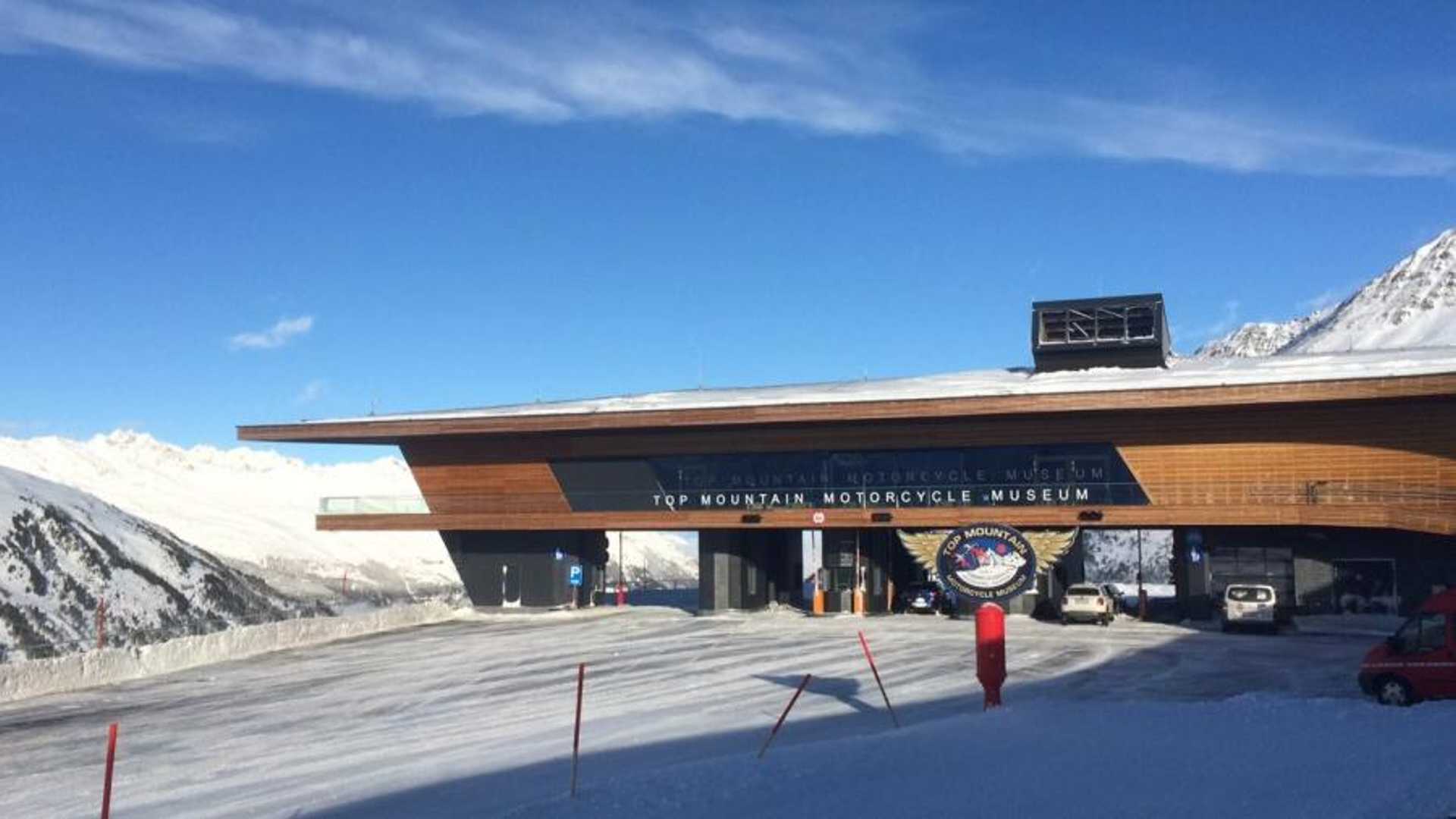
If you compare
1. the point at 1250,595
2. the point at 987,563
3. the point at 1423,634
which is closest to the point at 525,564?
the point at 1250,595

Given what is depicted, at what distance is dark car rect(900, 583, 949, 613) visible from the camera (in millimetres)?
47875

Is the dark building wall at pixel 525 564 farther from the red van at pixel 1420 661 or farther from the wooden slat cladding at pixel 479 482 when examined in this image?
the red van at pixel 1420 661

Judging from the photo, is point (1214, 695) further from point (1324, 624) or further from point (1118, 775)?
point (1324, 624)

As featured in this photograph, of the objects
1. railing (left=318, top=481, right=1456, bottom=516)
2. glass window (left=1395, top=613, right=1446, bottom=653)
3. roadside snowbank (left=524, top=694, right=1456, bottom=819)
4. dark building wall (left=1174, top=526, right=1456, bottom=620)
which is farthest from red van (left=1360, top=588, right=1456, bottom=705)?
dark building wall (left=1174, top=526, right=1456, bottom=620)

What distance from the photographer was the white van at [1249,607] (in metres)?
38.5

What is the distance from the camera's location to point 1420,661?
2058cm

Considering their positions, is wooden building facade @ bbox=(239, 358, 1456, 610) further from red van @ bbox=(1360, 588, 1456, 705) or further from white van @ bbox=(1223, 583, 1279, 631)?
red van @ bbox=(1360, 588, 1456, 705)

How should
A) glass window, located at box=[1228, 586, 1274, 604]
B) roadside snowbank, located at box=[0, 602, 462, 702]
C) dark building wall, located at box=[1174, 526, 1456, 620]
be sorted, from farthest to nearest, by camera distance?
dark building wall, located at box=[1174, 526, 1456, 620] → glass window, located at box=[1228, 586, 1274, 604] → roadside snowbank, located at box=[0, 602, 462, 702]

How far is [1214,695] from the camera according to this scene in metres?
24.2

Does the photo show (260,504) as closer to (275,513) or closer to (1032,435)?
(275,513)

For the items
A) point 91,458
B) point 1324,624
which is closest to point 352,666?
point 1324,624

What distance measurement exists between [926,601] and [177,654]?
26239 mm

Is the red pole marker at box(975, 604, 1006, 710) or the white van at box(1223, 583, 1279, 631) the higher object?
the red pole marker at box(975, 604, 1006, 710)

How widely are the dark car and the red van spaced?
87.2ft
